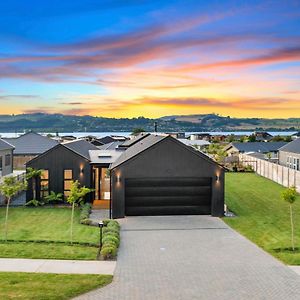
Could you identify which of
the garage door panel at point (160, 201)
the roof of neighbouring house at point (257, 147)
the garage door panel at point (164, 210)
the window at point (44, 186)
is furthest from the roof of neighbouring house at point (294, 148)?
the window at point (44, 186)

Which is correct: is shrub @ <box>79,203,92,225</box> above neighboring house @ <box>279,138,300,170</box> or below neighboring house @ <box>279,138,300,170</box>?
below

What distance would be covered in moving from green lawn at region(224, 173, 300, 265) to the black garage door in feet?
6.78

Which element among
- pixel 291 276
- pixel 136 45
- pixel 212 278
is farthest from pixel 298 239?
pixel 136 45

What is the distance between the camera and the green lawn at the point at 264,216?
1700 cm

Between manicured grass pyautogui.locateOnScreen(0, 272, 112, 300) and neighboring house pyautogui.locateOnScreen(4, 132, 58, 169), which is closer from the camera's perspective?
manicured grass pyautogui.locateOnScreen(0, 272, 112, 300)

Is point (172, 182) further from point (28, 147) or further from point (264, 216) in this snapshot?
point (28, 147)

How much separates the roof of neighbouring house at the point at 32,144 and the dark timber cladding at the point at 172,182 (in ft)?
85.4

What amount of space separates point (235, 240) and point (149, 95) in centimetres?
6787

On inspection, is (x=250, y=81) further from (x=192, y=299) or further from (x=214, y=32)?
(x=192, y=299)

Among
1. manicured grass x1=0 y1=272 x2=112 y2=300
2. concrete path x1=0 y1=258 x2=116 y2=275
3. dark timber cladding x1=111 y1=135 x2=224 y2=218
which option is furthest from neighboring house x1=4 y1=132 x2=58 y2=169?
manicured grass x1=0 y1=272 x2=112 y2=300

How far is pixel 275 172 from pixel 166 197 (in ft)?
60.4

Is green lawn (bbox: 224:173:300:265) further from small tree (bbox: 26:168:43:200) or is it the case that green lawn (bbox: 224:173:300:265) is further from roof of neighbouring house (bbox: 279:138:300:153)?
small tree (bbox: 26:168:43:200)

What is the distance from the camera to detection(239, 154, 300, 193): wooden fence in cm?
3354

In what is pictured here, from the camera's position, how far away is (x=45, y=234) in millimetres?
19109
